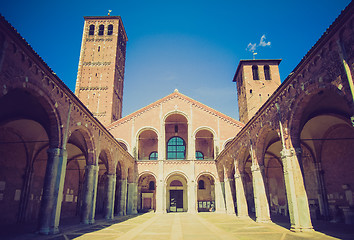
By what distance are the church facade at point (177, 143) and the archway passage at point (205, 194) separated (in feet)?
0.40

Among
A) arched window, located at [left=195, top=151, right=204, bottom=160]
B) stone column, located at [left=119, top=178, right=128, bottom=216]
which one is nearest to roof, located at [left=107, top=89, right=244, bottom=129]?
arched window, located at [left=195, top=151, right=204, bottom=160]

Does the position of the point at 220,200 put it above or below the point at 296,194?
below

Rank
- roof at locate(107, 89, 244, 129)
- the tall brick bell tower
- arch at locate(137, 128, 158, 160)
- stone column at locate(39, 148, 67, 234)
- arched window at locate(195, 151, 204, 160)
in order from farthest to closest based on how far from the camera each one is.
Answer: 1. the tall brick bell tower
2. arched window at locate(195, 151, 204, 160)
3. arch at locate(137, 128, 158, 160)
4. roof at locate(107, 89, 244, 129)
5. stone column at locate(39, 148, 67, 234)

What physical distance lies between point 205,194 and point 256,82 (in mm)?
16779

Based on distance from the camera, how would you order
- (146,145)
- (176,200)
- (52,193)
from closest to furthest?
(52,193) → (176,200) → (146,145)

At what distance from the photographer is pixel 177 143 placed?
2973cm

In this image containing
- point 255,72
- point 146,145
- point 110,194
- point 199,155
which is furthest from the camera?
point 255,72

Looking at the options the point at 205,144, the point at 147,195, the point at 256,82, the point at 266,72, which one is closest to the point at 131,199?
the point at 147,195

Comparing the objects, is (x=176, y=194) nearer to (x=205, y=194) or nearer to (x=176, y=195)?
(x=176, y=195)

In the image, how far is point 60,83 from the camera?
10430 mm

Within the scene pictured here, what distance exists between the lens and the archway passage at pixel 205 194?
27.9m

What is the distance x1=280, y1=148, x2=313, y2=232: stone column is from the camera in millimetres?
9523

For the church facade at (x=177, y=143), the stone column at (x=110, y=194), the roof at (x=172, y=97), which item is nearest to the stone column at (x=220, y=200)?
the church facade at (x=177, y=143)

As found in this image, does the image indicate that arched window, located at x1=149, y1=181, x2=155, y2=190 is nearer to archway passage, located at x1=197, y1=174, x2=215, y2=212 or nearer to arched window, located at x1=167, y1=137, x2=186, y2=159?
arched window, located at x1=167, y1=137, x2=186, y2=159
